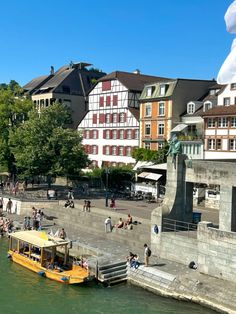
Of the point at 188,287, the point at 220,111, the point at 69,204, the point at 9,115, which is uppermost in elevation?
the point at 9,115

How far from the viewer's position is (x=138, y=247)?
31.2 m

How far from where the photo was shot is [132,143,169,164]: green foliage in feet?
171

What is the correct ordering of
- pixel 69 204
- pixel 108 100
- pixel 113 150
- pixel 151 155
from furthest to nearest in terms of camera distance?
pixel 113 150 < pixel 108 100 < pixel 151 155 < pixel 69 204

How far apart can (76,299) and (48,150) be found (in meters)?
24.6

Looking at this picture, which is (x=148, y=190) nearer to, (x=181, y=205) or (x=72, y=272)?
(x=181, y=205)

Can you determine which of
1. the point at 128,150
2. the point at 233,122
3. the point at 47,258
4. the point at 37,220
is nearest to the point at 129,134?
the point at 128,150

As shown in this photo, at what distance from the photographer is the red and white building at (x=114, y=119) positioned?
5991 cm

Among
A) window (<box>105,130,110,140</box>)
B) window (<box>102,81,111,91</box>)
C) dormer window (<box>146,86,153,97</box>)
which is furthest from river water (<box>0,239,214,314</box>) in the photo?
window (<box>102,81,111,91</box>)

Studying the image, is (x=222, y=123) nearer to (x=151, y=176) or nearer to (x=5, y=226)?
(x=151, y=176)

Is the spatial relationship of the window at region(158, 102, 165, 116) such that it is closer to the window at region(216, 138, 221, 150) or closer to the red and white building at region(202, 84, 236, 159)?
the red and white building at region(202, 84, 236, 159)

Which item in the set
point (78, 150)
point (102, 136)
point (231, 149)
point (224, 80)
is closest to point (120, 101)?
point (102, 136)

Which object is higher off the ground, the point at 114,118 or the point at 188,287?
the point at 114,118

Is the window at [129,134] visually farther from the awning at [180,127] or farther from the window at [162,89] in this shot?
the awning at [180,127]

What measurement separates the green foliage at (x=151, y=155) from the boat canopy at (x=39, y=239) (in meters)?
23.5
